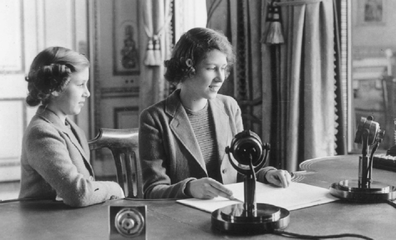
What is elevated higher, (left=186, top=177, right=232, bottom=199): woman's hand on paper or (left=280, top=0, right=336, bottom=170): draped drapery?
(left=280, top=0, right=336, bottom=170): draped drapery

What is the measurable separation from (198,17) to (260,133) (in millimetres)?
1506

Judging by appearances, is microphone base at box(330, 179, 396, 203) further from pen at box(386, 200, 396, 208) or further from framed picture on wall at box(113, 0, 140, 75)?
framed picture on wall at box(113, 0, 140, 75)

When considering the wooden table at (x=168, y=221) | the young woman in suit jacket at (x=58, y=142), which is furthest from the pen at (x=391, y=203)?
the young woman in suit jacket at (x=58, y=142)

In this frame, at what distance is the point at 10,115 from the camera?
4547 mm

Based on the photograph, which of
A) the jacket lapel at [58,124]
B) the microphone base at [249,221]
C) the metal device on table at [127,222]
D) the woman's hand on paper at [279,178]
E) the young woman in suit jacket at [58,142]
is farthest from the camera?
the jacket lapel at [58,124]

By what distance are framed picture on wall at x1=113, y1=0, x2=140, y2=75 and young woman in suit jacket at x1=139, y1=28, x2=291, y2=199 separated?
2.66 metres

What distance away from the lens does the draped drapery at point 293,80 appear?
3.11 metres

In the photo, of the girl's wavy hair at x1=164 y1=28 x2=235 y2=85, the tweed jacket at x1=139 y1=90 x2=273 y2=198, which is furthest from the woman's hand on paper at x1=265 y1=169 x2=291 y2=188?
the girl's wavy hair at x1=164 y1=28 x2=235 y2=85

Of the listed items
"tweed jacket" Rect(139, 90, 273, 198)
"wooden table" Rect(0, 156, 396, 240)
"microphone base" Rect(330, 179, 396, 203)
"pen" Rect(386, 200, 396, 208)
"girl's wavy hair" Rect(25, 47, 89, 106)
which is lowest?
"wooden table" Rect(0, 156, 396, 240)

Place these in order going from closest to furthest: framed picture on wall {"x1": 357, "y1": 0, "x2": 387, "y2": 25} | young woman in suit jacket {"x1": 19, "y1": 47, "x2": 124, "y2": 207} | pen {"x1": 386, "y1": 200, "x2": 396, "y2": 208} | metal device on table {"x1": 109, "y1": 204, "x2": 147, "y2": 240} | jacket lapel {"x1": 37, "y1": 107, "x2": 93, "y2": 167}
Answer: metal device on table {"x1": 109, "y1": 204, "x2": 147, "y2": 240}
pen {"x1": 386, "y1": 200, "x2": 396, "y2": 208}
young woman in suit jacket {"x1": 19, "y1": 47, "x2": 124, "y2": 207}
jacket lapel {"x1": 37, "y1": 107, "x2": 93, "y2": 167}
framed picture on wall {"x1": 357, "y1": 0, "x2": 387, "y2": 25}

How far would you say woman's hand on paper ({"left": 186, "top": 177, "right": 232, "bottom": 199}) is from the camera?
1654 mm

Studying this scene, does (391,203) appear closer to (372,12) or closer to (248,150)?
(248,150)

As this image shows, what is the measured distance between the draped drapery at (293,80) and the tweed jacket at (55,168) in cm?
157

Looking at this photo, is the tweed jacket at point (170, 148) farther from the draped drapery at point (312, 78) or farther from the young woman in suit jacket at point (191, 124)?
the draped drapery at point (312, 78)
